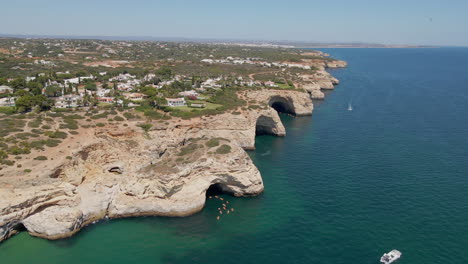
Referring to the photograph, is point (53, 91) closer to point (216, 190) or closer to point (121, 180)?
point (121, 180)

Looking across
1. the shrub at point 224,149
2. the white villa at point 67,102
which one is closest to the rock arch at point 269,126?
the shrub at point 224,149

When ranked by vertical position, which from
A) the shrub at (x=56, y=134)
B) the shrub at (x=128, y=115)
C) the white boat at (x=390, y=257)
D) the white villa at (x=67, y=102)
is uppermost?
the white villa at (x=67, y=102)

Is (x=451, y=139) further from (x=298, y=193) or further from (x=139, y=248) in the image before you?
(x=139, y=248)

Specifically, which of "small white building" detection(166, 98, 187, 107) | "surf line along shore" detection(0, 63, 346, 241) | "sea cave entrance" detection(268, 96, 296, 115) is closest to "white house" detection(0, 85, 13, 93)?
"surf line along shore" detection(0, 63, 346, 241)

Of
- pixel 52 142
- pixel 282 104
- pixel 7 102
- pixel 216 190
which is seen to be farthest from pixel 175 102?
pixel 282 104

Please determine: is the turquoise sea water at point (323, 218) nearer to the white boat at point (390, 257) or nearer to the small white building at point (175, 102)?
the white boat at point (390, 257)

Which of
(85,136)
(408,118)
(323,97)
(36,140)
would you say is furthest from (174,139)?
(323,97)
